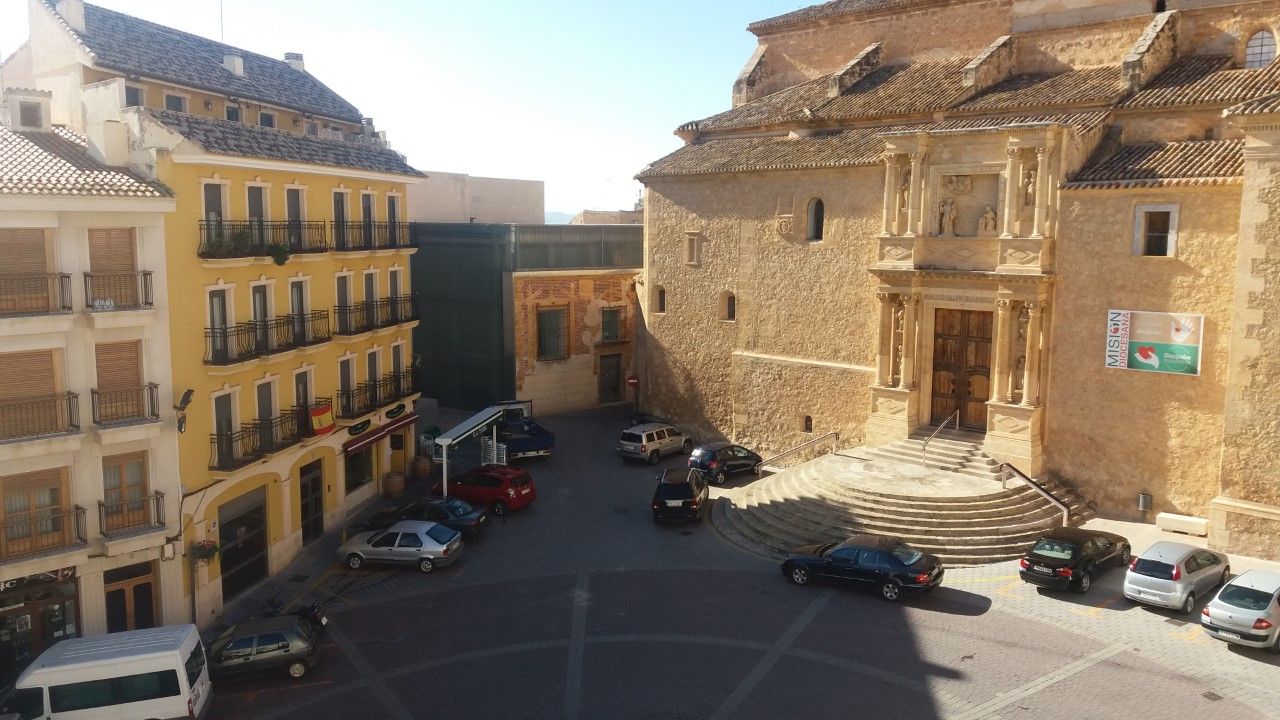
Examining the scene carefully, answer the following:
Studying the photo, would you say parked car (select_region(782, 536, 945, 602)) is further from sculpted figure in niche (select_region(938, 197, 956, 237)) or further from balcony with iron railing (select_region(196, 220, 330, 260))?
balcony with iron railing (select_region(196, 220, 330, 260))

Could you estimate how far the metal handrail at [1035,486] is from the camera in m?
27.4

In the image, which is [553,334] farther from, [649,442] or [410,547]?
[410,547]

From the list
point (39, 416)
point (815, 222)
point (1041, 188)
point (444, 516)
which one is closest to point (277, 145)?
point (39, 416)

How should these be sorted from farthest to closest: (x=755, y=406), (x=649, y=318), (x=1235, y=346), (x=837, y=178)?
(x=649, y=318)
(x=755, y=406)
(x=837, y=178)
(x=1235, y=346)

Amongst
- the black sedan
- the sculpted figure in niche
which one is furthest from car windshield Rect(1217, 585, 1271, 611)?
the black sedan

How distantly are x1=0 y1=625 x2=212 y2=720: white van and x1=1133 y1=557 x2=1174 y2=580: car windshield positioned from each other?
20362 millimetres

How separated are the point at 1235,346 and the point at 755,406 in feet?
56.0

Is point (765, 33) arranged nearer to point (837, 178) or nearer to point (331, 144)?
point (837, 178)

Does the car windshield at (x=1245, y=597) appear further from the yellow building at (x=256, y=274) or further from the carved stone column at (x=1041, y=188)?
the yellow building at (x=256, y=274)

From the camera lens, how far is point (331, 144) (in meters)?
30.2

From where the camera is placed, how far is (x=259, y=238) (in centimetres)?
2555

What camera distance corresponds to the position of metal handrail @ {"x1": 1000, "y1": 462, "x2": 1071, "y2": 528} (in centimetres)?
2736

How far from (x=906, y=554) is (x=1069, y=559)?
3721 millimetres

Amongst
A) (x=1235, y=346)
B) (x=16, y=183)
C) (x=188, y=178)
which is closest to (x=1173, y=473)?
(x=1235, y=346)
